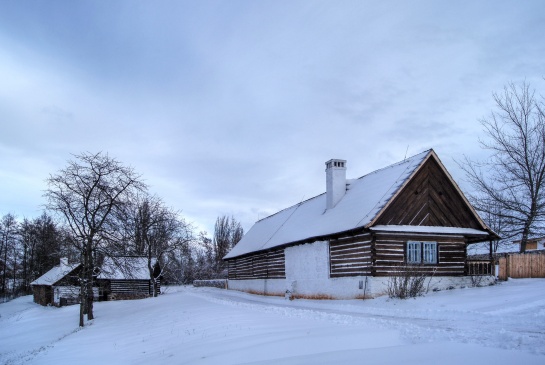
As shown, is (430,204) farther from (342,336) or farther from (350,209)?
(342,336)

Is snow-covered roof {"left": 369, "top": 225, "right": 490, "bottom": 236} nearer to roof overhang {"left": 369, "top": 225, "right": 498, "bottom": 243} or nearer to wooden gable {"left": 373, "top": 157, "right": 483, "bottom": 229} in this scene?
roof overhang {"left": 369, "top": 225, "right": 498, "bottom": 243}

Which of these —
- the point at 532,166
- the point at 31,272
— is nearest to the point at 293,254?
the point at 532,166

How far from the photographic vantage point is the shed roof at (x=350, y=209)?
71.0ft

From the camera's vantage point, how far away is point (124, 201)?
24.3 metres

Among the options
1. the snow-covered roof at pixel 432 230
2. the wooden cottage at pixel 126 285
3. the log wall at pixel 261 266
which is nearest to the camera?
the snow-covered roof at pixel 432 230

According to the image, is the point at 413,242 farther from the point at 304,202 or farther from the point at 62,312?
the point at 62,312

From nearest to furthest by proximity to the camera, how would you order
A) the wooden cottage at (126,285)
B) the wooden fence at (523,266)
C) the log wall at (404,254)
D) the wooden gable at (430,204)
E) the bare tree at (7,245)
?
the log wall at (404,254), the wooden gable at (430,204), the wooden fence at (523,266), the wooden cottage at (126,285), the bare tree at (7,245)

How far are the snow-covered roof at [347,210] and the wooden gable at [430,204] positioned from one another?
585 mm

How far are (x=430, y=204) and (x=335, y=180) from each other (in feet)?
22.2

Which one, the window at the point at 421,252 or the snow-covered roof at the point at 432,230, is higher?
the snow-covered roof at the point at 432,230

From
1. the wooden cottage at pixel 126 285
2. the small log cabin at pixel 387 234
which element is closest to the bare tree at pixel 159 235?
the wooden cottage at pixel 126 285

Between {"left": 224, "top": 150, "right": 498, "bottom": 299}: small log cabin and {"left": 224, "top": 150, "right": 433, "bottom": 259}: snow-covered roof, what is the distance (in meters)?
0.08

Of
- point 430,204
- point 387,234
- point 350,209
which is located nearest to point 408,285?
point 387,234

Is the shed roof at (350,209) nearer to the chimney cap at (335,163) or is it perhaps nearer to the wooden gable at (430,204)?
the wooden gable at (430,204)
